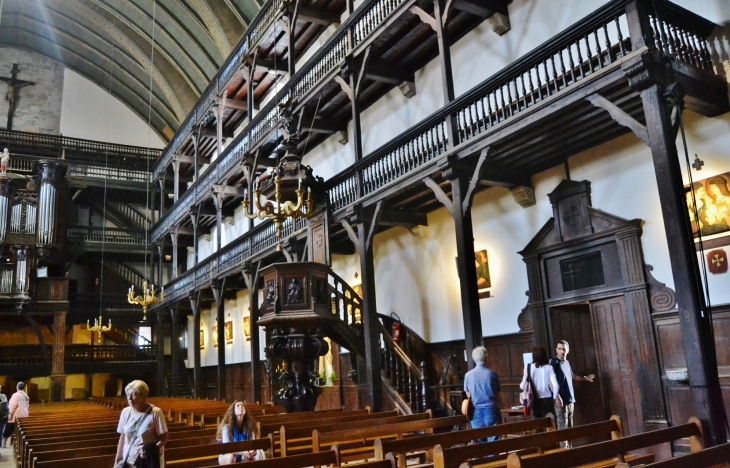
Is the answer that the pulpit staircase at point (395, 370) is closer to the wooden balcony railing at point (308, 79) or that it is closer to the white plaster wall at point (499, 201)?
the white plaster wall at point (499, 201)

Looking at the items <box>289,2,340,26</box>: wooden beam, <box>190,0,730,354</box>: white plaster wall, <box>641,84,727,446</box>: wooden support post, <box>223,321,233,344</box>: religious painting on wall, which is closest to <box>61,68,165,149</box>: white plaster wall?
<box>223,321,233,344</box>: religious painting on wall

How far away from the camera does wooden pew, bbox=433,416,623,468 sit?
439 centimetres

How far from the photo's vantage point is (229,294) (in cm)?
2612

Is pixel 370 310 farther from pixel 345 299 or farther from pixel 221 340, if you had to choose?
pixel 221 340

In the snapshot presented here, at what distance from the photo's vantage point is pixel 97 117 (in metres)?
33.7

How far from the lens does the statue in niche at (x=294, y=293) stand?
11430 millimetres

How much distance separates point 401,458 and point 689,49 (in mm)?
6841

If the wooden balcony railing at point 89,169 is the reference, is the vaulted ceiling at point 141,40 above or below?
above

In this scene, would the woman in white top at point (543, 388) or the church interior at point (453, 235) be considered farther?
the woman in white top at point (543, 388)

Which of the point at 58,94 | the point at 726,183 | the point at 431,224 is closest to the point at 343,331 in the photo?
the point at 431,224

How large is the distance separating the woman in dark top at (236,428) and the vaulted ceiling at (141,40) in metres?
20.3

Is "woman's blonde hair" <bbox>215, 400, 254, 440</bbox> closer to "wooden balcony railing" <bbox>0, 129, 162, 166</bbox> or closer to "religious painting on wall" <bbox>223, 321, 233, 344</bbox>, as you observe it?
"religious painting on wall" <bbox>223, 321, 233, 344</bbox>

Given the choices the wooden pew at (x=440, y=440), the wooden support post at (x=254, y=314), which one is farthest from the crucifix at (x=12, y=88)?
the wooden pew at (x=440, y=440)

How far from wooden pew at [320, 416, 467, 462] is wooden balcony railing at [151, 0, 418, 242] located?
825cm
